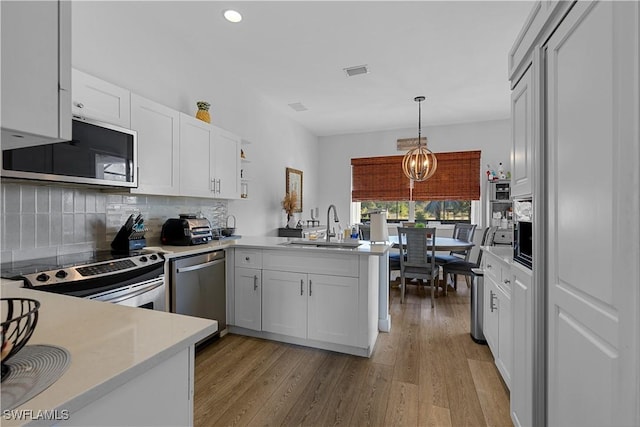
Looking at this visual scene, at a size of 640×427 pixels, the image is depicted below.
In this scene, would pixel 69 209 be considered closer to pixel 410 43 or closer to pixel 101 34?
pixel 101 34

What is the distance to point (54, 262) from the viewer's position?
A: 181 cm

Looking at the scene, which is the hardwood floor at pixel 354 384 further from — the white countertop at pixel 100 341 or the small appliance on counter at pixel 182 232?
the white countertop at pixel 100 341

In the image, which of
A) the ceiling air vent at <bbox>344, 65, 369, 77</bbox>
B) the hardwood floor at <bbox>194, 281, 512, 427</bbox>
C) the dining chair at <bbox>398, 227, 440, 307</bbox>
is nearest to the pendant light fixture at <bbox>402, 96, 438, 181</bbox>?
the dining chair at <bbox>398, 227, 440, 307</bbox>

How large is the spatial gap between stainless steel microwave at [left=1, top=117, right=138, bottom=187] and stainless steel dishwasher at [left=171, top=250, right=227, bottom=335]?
0.74 meters

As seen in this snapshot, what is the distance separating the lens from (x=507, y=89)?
4012 mm

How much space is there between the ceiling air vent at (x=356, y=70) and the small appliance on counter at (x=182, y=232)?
2355 millimetres

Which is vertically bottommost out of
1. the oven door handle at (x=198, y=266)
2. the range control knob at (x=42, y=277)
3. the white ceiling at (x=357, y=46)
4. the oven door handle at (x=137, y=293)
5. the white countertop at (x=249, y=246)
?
the oven door handle at (x=137, y=293)

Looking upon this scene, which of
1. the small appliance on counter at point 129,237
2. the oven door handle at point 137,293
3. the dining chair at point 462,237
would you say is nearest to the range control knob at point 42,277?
the oven door handle at point 137,293

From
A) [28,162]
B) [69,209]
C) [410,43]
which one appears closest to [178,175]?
[69,209]

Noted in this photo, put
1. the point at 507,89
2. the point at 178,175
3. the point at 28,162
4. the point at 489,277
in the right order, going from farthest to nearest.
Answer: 1. the point at 507,89
2. the point at 178,175
3. the point at 489,277
4. the point at 28,162

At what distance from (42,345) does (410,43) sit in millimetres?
3328

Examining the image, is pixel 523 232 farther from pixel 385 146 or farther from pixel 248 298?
pixel 385 146

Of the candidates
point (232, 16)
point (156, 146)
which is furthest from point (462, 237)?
point (156, 146)

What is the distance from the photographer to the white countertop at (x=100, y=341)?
0.54m
